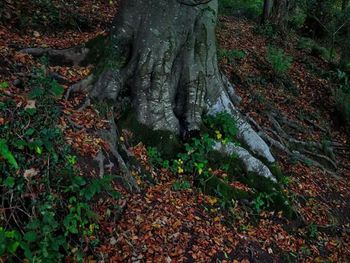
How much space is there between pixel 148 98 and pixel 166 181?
52.4 inches

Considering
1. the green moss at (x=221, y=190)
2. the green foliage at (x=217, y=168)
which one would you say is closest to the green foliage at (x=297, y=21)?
the green foliage at (x=217, y=168)

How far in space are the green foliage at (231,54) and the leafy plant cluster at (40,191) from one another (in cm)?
692

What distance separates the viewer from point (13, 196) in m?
3.62

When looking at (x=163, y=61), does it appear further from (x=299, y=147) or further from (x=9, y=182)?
(x=299, y=147)

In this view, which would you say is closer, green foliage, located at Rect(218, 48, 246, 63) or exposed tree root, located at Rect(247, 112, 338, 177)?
exposed tree root, located at Rect(247, 112, 338, 177)

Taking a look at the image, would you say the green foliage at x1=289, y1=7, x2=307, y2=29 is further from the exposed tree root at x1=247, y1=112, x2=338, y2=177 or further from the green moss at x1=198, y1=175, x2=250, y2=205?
the green moss at x1=198, y1=175, x2=250, y2=205

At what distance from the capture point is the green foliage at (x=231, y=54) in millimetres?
10462

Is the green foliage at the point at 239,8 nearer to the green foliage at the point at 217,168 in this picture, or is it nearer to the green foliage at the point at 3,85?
the green foliage at the point at 217,168

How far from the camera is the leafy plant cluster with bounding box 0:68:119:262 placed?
3.37 meters

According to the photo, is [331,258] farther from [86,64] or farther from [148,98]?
[86,64]

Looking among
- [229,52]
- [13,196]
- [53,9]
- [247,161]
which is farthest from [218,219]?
[229,52]

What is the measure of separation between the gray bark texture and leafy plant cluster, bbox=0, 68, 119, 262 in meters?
1.61

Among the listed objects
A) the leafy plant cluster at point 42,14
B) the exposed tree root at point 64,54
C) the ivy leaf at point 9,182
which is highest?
the leafy plant cluster at point 42,14

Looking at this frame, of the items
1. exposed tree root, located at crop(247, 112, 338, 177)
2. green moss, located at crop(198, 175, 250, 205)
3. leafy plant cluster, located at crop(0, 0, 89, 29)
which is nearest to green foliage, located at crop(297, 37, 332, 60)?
exposed tree root, located at crop(247, 112, 338, 177)
